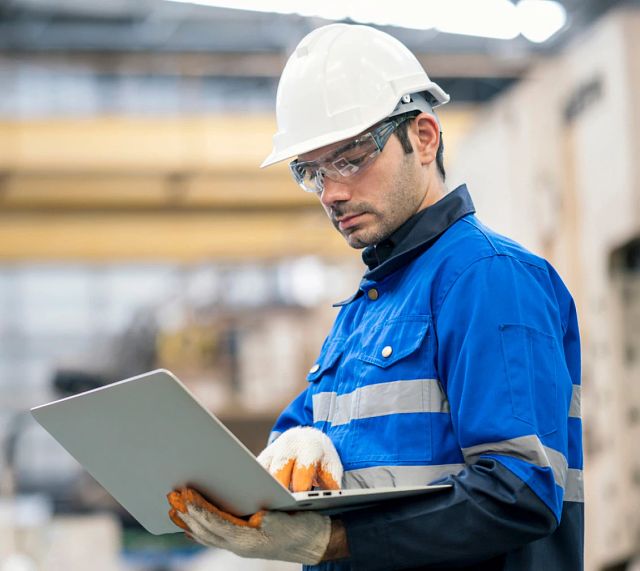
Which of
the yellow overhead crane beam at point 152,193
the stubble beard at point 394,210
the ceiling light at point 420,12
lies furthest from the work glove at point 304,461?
the ceiling light at point 420,12

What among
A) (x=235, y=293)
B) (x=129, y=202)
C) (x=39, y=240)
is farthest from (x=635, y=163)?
(x=235, y=293)

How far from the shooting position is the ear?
79.5 inches

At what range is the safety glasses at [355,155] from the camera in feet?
6.46

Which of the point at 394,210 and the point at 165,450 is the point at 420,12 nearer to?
the point at 394,210

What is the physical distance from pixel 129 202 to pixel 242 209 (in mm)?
1176

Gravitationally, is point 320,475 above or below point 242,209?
below

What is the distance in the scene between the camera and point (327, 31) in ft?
6.95

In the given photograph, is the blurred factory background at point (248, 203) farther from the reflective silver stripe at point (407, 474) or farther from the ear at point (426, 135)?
the reflective silver stripe at point (407, 474)

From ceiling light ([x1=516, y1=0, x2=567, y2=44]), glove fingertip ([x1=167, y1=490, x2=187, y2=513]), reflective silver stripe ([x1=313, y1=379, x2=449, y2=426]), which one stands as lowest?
glove fingertip ([x1=167, y1=490, x2=187, y2=513])

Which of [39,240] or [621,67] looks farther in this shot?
[39,240]

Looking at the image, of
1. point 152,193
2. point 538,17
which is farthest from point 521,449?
point 538,17

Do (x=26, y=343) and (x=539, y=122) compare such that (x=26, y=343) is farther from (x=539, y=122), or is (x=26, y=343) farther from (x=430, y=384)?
(x=430, y=384)

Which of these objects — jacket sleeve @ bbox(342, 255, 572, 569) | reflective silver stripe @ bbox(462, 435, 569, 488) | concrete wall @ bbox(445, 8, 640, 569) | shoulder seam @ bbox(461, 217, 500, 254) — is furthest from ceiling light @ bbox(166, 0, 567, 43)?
reflective silver stripe @ bbox(462, 435, 569, 488)

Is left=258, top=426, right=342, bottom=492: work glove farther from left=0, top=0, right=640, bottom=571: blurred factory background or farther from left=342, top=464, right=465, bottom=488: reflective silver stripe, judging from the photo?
left=0, top=0, right=640, bottom=571: blurred factory background
